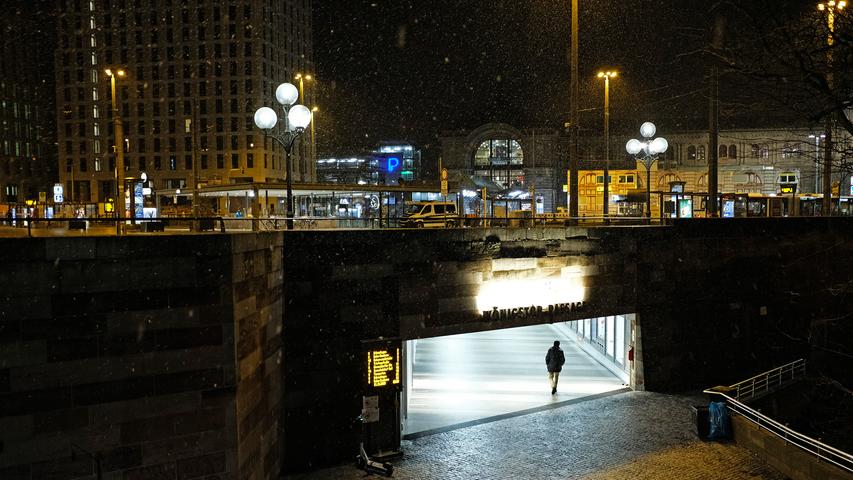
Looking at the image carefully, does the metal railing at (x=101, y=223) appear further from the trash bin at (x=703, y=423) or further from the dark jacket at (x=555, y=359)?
the trash bin at (x=703, y=423)

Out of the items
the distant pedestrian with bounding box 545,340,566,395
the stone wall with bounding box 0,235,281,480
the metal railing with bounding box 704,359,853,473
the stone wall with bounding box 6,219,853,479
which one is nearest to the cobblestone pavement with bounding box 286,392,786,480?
the metal railing with bounding box 704,359,853,473

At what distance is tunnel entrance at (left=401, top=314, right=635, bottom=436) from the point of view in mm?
18344

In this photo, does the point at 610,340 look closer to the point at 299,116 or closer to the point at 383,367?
the point at 383,367

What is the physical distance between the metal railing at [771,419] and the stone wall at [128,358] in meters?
11.9

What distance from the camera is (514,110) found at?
73438 millimetres

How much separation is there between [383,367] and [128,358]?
19.0 ft

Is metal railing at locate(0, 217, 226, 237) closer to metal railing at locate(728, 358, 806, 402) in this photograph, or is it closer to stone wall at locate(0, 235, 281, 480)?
stone wall at locate(0, 235, 281, 480)

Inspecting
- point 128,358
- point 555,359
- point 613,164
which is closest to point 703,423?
point 555,359

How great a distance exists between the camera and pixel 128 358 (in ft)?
34.2

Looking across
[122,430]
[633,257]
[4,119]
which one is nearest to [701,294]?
[633,257]

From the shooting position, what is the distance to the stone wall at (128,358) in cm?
954

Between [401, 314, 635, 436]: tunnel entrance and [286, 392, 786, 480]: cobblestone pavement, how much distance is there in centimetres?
107

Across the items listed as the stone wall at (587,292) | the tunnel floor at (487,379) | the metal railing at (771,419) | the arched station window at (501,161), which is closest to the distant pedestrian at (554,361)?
the tunnel floor at (487,379)

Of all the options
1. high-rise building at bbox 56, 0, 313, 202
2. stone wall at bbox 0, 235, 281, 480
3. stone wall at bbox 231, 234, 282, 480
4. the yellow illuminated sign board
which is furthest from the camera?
high-rise building at bbox 56, 0, 313, 202
